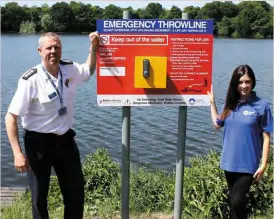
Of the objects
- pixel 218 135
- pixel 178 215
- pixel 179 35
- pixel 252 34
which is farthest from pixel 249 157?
pixel 252 34

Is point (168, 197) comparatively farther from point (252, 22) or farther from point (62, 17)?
point (252, 22)

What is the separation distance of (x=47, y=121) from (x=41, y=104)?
170 mm

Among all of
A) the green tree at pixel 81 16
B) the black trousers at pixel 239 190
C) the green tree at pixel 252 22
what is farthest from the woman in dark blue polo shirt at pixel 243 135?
the green tree at pixel 252 22

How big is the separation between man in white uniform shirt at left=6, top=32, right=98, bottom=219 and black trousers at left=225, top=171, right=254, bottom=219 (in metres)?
1.51

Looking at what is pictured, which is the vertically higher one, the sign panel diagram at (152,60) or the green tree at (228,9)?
the green tree at (228,9)

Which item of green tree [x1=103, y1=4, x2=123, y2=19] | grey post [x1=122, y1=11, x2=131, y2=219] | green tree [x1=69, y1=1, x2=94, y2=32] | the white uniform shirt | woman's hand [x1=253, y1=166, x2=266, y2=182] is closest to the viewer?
the white uniform shirt

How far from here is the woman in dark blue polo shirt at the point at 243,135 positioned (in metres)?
4.09

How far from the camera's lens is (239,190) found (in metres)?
4.17

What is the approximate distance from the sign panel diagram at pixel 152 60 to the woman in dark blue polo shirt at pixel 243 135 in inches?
13.3

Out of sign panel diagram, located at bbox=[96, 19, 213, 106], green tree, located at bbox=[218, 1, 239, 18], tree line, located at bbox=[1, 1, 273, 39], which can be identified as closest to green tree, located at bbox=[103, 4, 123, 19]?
sign panel diagram, located at bbox=[96, 19, 213, 106]

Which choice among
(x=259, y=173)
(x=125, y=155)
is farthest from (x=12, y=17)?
(x=259, y=173)

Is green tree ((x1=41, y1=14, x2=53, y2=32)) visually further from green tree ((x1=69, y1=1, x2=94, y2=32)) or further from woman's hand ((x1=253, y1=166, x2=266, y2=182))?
woman's hand ((x1=253, y1=166, x2=266, y2=182))

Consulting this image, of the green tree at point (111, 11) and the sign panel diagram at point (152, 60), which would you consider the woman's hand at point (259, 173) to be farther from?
the green tree at point (111, 11)

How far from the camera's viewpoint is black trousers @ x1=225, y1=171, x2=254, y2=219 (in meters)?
4.16
